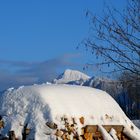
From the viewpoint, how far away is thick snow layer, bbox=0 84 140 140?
252 inches

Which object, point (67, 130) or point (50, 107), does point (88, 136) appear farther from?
point (50, 107)

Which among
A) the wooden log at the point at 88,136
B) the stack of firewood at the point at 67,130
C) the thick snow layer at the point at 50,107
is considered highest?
the thick snow layer at the point at 50,107

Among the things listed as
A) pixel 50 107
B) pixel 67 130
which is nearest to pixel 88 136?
pixel 67 130

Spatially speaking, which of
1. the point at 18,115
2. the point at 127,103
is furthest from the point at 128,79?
the point at 127,103

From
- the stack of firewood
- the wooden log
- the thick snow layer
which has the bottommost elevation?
the wooden log

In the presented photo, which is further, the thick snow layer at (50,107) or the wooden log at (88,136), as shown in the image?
the wooden log at (88,136)

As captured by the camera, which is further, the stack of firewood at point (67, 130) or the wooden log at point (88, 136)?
the wooden log at point (88, 136)

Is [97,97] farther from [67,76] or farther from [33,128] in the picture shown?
[67,76]

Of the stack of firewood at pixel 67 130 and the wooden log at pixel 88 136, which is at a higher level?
the stack of firewood at pixel 67 130

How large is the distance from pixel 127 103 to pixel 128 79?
160 feet

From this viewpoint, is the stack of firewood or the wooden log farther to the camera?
the wooden log

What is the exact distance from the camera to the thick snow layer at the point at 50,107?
6391 mm

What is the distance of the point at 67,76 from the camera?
18175 cm

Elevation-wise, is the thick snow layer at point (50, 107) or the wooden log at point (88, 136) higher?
the thick snow layer at point (50, 107)
